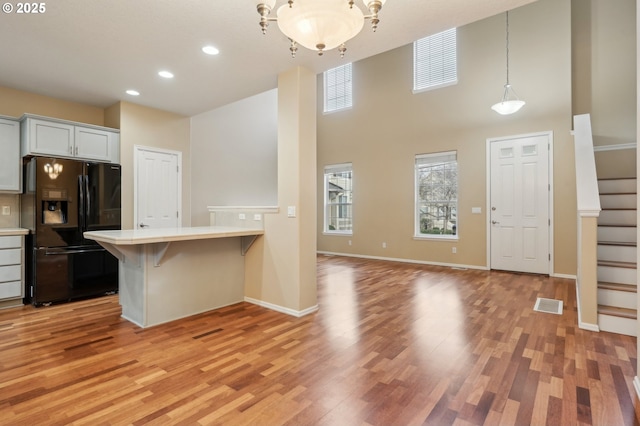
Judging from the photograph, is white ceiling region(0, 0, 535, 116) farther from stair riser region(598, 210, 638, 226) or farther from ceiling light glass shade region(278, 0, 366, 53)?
stair riser region(598, 210, 638, 226)

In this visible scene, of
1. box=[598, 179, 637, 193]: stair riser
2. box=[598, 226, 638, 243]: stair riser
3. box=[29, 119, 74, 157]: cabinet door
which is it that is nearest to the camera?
box=[598, 226, 638, 243]: stair riser

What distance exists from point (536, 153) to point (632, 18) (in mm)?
2329

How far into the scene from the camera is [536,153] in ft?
17.7

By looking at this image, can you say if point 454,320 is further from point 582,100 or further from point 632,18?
point 632,18

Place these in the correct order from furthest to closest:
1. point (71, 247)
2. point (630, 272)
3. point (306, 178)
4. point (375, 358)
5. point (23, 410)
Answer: point (71, 247) < point (306, 178) < point (630, 272) < point (375, 358) < point (23, 410)

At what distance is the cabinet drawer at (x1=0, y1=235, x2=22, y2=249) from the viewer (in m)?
3.70

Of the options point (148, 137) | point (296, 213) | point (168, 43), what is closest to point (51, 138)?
point (148, 137)

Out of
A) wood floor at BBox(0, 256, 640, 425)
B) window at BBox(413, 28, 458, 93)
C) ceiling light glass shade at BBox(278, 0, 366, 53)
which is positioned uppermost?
window at BBox(413, 28, 458, 93)

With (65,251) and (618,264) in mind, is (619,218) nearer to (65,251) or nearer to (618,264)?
(618,264)

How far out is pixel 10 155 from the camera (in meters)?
3.89

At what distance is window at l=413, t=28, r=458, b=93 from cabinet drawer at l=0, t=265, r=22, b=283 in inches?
277

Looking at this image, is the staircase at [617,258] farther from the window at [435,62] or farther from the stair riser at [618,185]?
the window at [435,62]

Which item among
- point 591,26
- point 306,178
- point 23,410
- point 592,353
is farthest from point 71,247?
point 591,26

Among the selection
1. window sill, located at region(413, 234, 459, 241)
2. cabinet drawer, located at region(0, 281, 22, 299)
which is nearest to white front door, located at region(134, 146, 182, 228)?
cabinet drawer, located at region(0, 281, 22, 299)
